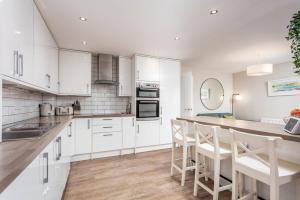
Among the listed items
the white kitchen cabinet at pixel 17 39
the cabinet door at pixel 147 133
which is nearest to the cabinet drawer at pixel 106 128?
the cabinet door at pixel 147 133

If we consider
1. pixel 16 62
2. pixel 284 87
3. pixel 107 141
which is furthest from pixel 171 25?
pixel 284 87

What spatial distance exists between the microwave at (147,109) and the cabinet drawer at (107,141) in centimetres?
65

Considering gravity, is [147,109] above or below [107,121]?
above

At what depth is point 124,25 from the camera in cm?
237

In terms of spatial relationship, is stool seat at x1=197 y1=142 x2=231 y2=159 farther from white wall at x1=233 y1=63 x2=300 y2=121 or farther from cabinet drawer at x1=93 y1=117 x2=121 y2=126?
white wall at x1=233 y1=63 x2=300 y2=121

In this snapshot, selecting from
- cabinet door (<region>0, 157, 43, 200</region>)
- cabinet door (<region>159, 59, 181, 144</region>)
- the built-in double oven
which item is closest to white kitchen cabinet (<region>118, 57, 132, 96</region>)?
the built-in double oven

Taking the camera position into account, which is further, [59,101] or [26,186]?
[59,101]

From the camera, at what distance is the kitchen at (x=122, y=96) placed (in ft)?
4.20

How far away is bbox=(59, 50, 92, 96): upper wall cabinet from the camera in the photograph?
333cm

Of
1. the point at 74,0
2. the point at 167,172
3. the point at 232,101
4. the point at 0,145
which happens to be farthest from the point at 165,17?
the point at 232,101

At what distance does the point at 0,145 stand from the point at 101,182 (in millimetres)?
1623

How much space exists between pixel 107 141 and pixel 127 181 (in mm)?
1230

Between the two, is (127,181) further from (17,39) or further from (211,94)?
(211,94)

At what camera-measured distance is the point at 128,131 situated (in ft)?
11.7
